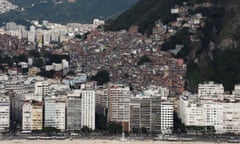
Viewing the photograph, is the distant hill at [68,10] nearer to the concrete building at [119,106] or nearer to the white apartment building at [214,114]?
the concrete building at [119,106]

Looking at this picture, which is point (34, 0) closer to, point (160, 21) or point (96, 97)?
point (160, 21)

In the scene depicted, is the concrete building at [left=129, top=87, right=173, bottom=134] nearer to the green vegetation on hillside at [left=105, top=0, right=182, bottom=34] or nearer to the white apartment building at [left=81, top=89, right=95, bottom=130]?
the white apartment building at [left=81, top=89, right=95, bottom=130]

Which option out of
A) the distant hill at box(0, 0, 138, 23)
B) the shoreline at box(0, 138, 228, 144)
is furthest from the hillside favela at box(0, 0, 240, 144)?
the distant hill at box(0, 0, 138, 23)

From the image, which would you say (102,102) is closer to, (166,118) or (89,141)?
(166,118)

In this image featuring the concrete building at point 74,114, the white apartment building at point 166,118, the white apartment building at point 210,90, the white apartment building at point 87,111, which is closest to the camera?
the white apartment building at point 166,118

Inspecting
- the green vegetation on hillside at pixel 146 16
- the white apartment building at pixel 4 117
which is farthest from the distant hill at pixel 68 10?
the white apartment building at pixel 4 117
